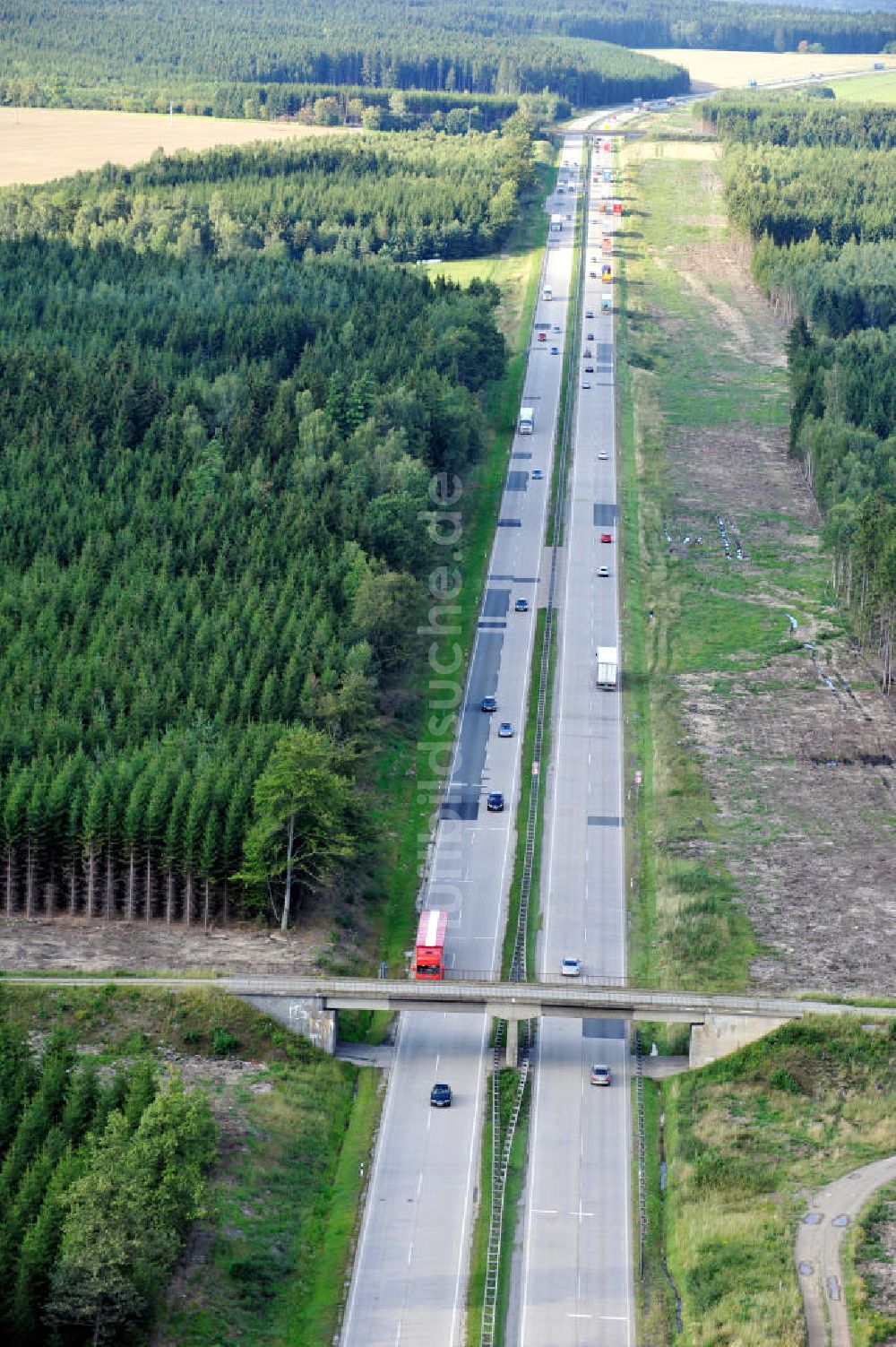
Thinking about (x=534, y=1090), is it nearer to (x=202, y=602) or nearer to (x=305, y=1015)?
(x=305, y=1015)

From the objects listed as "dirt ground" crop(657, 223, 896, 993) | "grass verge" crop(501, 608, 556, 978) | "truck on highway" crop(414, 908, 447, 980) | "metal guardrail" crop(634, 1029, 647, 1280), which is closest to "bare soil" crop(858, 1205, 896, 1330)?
"metal guardrail" crop(634, 1029, 647, 1280)

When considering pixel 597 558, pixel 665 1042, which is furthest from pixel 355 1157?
pixel 597 558

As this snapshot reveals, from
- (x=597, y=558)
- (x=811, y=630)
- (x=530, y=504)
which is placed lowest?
(x=811, y=630)

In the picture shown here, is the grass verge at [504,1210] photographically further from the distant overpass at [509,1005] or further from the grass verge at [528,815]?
the grass verge at [528,815]

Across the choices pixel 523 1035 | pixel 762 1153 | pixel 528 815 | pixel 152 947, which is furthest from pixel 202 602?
pixel 762 1153

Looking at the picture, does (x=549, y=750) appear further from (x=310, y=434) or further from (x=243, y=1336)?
(x=243, y=1336)

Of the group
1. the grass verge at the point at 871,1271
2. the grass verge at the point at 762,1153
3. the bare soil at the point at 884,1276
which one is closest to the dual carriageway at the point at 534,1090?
the grass verge at the point at 762,1153

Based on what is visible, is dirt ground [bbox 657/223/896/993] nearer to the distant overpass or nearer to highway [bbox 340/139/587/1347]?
the distant overpass

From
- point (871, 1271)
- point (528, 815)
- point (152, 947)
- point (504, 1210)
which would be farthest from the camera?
point (528, 815)
